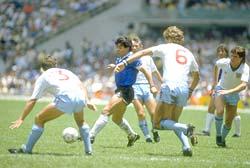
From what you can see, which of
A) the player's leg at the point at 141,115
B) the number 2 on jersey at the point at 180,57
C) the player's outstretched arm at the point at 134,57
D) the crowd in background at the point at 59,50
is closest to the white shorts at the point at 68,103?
the player's outstretched arm at the point at 134,57

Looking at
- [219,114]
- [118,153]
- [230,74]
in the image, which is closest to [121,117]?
[118,153]

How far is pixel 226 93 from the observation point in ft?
53.8

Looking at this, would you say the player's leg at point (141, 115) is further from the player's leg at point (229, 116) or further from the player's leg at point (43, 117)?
the player's leg at point (43, 117)

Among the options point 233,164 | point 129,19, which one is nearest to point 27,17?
point 129,19

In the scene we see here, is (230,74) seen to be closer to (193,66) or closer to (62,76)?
(193,66)

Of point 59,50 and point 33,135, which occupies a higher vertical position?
point 33,135

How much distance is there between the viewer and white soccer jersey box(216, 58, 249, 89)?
17.3m

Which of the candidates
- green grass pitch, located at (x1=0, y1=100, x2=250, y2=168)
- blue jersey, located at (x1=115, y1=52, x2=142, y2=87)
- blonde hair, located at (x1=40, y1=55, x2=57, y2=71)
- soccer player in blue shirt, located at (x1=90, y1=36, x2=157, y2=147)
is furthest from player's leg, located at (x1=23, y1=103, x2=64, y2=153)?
blue jersey, located at (x1=115, y1=52, x2=142, y2=87)

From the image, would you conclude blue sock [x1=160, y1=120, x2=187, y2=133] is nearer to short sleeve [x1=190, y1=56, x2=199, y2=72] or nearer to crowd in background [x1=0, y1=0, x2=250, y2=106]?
short sleeve [x1=190, y1=56, x2=199, y2=72]

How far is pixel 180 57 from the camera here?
15.0m

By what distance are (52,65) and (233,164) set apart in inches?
134

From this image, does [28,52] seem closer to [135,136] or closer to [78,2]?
[78,2]

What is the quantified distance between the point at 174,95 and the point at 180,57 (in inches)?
26.9

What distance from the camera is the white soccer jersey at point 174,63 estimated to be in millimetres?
14930
